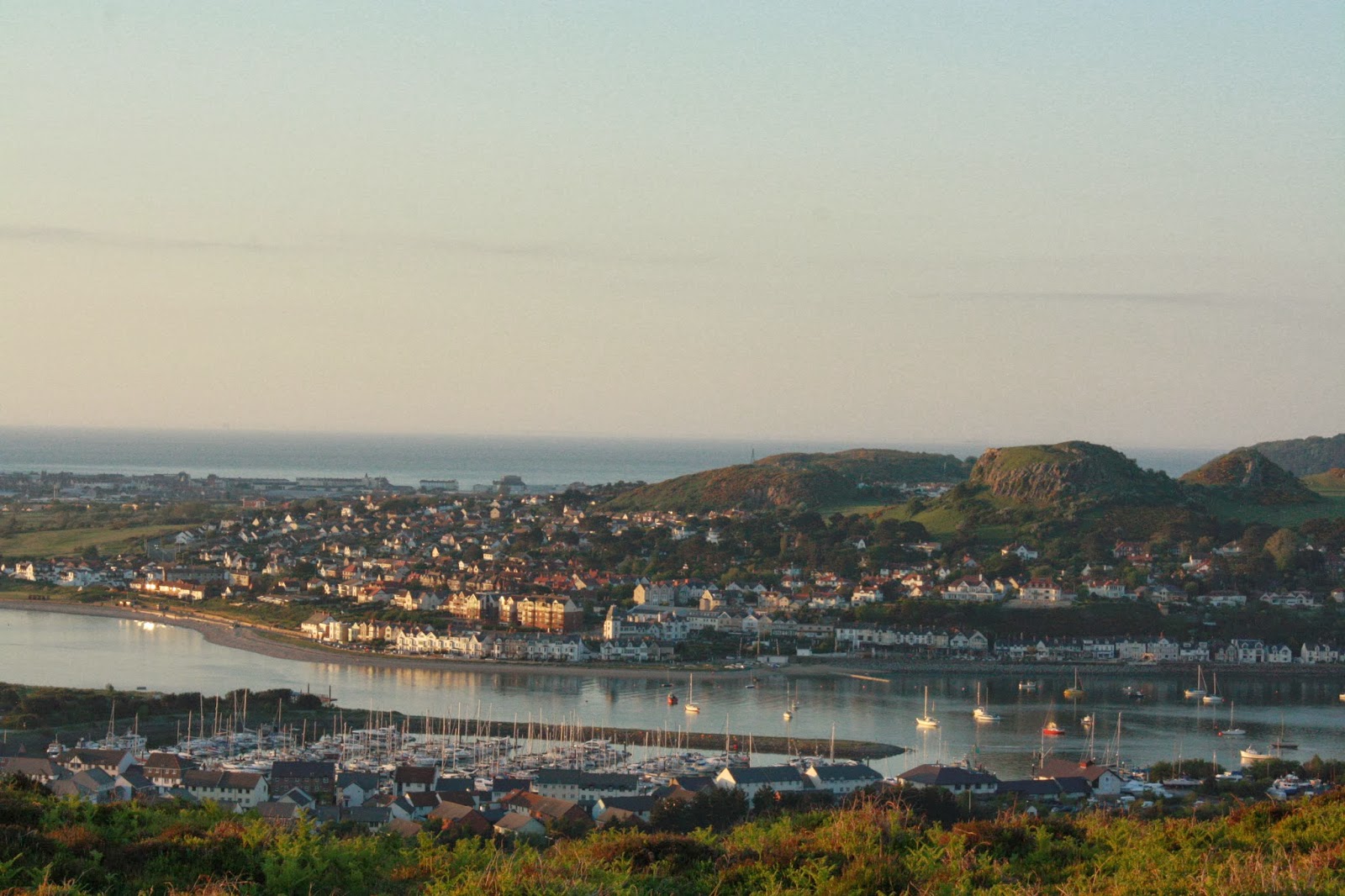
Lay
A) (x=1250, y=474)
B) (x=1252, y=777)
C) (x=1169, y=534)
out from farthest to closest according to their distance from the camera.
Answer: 1. (x=1250, y=474)
2. (x=1169, y=534)
3. (x=1252, y=777)

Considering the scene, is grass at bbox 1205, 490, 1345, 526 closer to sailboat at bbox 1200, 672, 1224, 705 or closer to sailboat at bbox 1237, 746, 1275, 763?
sailboat at bbox 1200, 672, 1224, 705

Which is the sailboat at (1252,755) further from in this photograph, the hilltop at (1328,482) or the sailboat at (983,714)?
the hilltop at (1328,482)

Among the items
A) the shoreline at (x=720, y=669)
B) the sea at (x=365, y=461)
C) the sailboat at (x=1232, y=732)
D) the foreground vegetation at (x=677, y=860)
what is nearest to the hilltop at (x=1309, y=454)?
the sea at (x=365, y=461)

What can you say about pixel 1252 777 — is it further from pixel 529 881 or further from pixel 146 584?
pixel 146 584

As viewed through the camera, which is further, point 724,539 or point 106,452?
point 106,452

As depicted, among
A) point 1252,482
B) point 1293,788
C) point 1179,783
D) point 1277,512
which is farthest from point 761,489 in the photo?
point 1293,788

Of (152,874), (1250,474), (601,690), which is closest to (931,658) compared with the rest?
(601,690)
